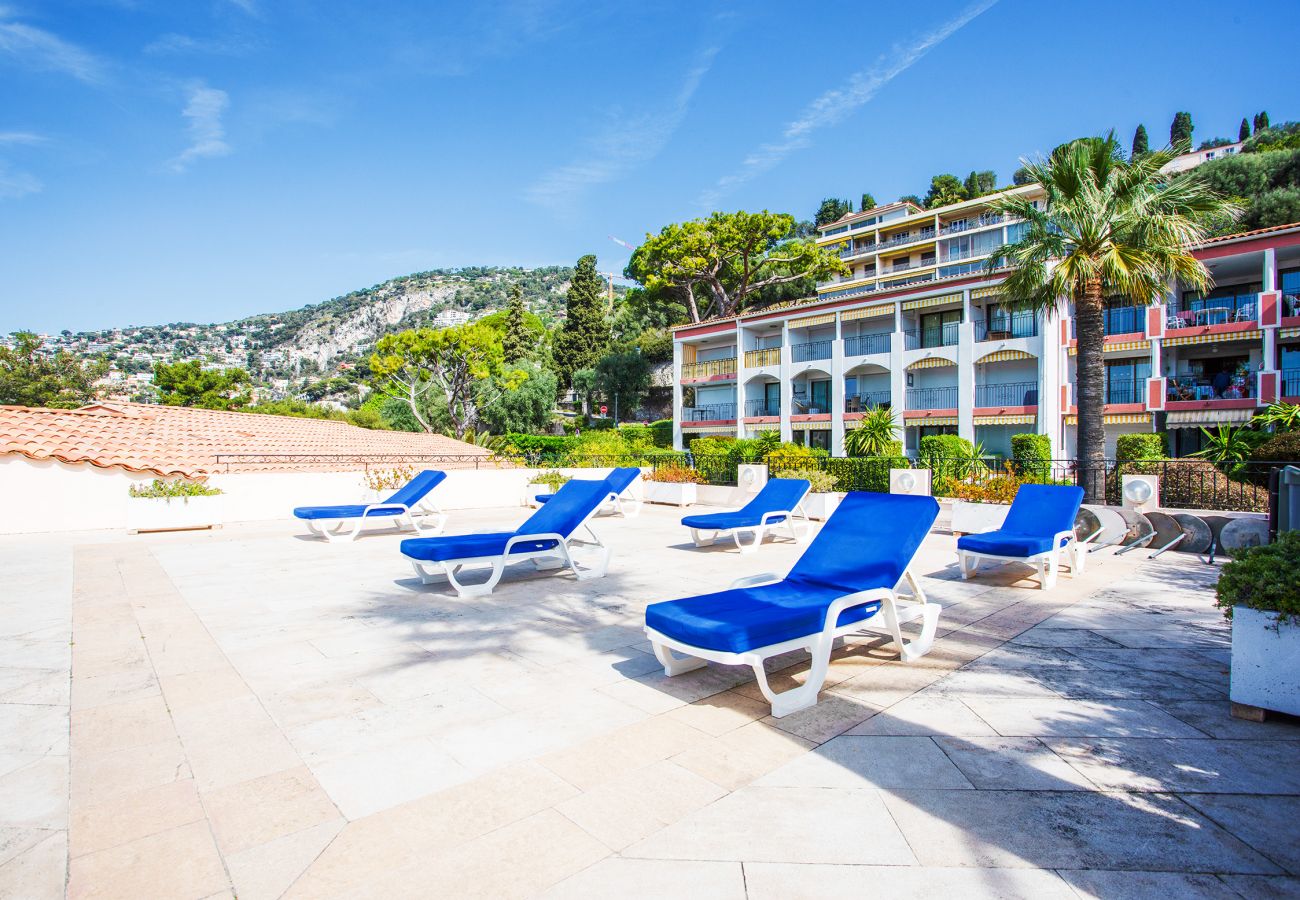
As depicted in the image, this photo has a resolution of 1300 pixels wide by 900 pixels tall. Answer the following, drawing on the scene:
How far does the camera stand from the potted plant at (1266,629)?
11.1 feet

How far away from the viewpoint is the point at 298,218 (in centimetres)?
2772

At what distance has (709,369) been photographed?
121ft

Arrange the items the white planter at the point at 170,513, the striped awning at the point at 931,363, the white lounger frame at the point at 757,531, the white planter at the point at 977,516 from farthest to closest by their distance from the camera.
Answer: the striped awning at the point at 931,363
the white planter at the point at 170,513
the white planter at the point at 977,516
the white lounger frame at the point at 757,531

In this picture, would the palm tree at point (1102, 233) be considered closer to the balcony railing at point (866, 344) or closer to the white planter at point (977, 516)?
the white planter at point (977, 516)

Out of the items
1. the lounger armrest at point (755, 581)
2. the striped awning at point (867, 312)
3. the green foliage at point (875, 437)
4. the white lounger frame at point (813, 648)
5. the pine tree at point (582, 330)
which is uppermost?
the pine tree at point (582, 330)

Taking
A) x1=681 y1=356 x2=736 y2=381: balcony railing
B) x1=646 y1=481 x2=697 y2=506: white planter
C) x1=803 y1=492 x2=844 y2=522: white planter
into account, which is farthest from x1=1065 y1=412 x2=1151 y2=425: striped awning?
x1=646 y1=481 x2=697 y2=506: white planter

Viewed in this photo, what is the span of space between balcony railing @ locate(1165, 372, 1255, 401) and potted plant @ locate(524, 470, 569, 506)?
68.0 feet

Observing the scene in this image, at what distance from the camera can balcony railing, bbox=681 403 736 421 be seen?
36.5 meters

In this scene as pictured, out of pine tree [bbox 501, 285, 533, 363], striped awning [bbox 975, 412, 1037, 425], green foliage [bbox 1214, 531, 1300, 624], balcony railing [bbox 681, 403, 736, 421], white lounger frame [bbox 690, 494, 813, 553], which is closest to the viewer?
green foliage [bbox 1214, 531, 1300, 624]

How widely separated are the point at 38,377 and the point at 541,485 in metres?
40.4

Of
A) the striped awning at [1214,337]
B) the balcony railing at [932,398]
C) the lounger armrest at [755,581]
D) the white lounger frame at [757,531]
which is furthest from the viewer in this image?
the balcony railing at [932,398]

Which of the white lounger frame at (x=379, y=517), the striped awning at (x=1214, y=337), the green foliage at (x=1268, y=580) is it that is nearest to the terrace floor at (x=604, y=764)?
the green foliage at (x=1268, y=580)

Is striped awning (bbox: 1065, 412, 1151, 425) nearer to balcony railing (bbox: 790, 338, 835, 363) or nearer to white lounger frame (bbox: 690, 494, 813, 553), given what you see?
balcony railing (bbox: 790, 338, 835, 363)

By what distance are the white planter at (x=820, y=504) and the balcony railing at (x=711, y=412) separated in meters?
23.0
